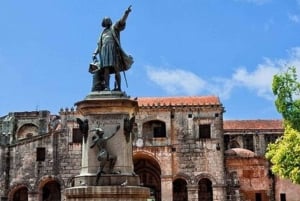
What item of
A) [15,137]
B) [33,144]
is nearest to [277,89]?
[33,144]

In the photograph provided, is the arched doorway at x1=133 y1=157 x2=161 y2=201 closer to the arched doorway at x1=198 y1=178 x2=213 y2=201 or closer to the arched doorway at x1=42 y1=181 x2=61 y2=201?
the arched doorway at x1=198 y1=178 x2=213 y2=201

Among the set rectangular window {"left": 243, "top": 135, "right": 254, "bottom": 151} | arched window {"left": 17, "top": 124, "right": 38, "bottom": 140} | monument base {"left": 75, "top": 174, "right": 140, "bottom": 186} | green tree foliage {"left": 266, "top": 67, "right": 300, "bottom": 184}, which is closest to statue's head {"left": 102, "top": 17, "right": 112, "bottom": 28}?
monument base {"left": 75, "top": 174, "right": 140, "bottom": 186}

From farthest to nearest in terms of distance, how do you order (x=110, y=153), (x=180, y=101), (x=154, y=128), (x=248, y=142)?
(x=248, y=142) < (x=180, y=101) < (x=154, y=128) < (x=110, y=153)

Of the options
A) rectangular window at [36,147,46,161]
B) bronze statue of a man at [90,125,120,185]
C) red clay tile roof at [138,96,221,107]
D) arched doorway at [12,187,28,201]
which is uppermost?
red clay tile roof at [138,96,221,107]

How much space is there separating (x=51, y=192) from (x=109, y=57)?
100.0 ft

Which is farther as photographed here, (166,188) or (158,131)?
(158,131)

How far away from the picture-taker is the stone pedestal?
13242 millimetres

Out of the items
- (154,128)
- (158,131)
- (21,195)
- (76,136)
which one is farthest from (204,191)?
(21,195)

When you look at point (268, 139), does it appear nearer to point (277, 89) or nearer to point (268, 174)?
point (268, 174)

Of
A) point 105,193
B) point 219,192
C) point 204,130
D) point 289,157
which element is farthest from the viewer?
point 204,130

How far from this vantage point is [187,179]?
4012 centimetres

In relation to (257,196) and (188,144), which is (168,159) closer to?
(188,144)

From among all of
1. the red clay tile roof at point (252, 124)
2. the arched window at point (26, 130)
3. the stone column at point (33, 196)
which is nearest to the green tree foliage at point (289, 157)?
the stone column at point (33, 196)

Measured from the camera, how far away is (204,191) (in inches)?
1645
